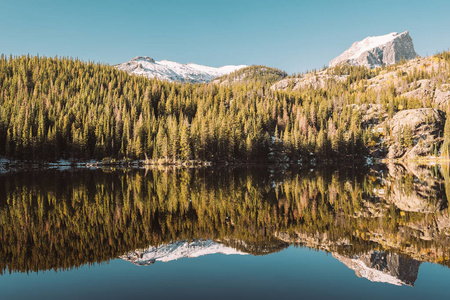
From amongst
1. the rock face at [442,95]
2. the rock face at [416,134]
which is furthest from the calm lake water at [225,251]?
the rock face at [442,95]

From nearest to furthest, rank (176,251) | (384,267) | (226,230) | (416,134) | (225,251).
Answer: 1. (384,267)
2. (176,251)
3. (225,251)
4. (226,230)
5. (416,134)

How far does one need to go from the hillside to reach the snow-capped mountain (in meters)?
82.7

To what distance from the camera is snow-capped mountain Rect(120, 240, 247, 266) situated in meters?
12.4

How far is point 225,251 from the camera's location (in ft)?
43.9

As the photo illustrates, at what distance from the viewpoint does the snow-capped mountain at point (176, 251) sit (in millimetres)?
12367

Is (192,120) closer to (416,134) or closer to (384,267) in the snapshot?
(416,134)

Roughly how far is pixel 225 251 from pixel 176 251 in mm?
2271

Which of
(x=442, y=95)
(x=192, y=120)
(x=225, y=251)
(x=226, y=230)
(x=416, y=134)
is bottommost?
(x=225, y=251)

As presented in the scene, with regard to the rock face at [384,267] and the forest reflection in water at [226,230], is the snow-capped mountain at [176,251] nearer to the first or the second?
the forest reflection in water at [226,230]

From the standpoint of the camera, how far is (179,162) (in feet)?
311

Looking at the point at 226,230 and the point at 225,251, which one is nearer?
the point at 225,251

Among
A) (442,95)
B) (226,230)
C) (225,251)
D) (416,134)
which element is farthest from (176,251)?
(442,95)

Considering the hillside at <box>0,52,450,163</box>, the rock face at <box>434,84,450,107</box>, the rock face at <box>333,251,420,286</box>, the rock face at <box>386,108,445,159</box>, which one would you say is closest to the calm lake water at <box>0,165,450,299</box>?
the rock face at <box>333,251,420,286</box>

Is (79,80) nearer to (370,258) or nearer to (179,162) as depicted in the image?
(179,162)
